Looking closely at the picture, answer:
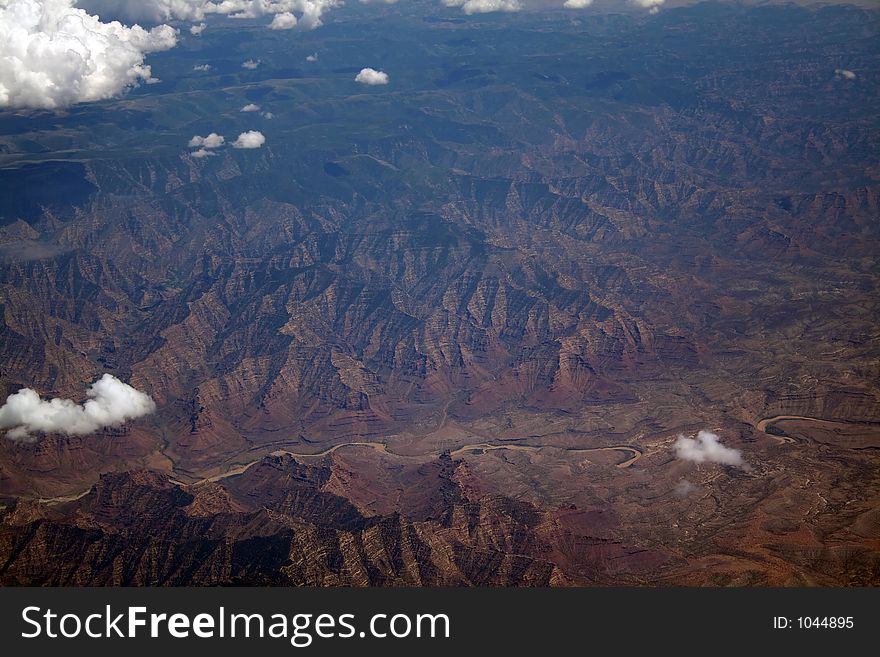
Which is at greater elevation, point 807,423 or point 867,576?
point 867,576

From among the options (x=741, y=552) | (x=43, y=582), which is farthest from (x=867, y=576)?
(x=43, y=582)

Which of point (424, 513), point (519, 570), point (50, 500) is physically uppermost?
point (519, 570)

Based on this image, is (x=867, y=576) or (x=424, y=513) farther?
(x=424, y=513)

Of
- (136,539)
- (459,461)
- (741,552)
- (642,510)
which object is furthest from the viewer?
(459,461)

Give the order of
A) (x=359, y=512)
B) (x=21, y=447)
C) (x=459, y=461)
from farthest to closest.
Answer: (x=21, y=447)
(x=459, y=461)
(x=359, y=512)

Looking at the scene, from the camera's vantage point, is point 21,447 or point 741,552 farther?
point 21,447

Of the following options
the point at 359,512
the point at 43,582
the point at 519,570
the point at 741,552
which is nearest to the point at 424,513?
the point at 359,512

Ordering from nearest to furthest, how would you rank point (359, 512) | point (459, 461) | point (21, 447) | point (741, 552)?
point (741, 552)
point (359, 512)
point (459, 461)
point (21, 447)

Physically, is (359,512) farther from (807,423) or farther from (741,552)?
(807,423)

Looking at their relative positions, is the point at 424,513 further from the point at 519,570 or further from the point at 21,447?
the point at 21,447
